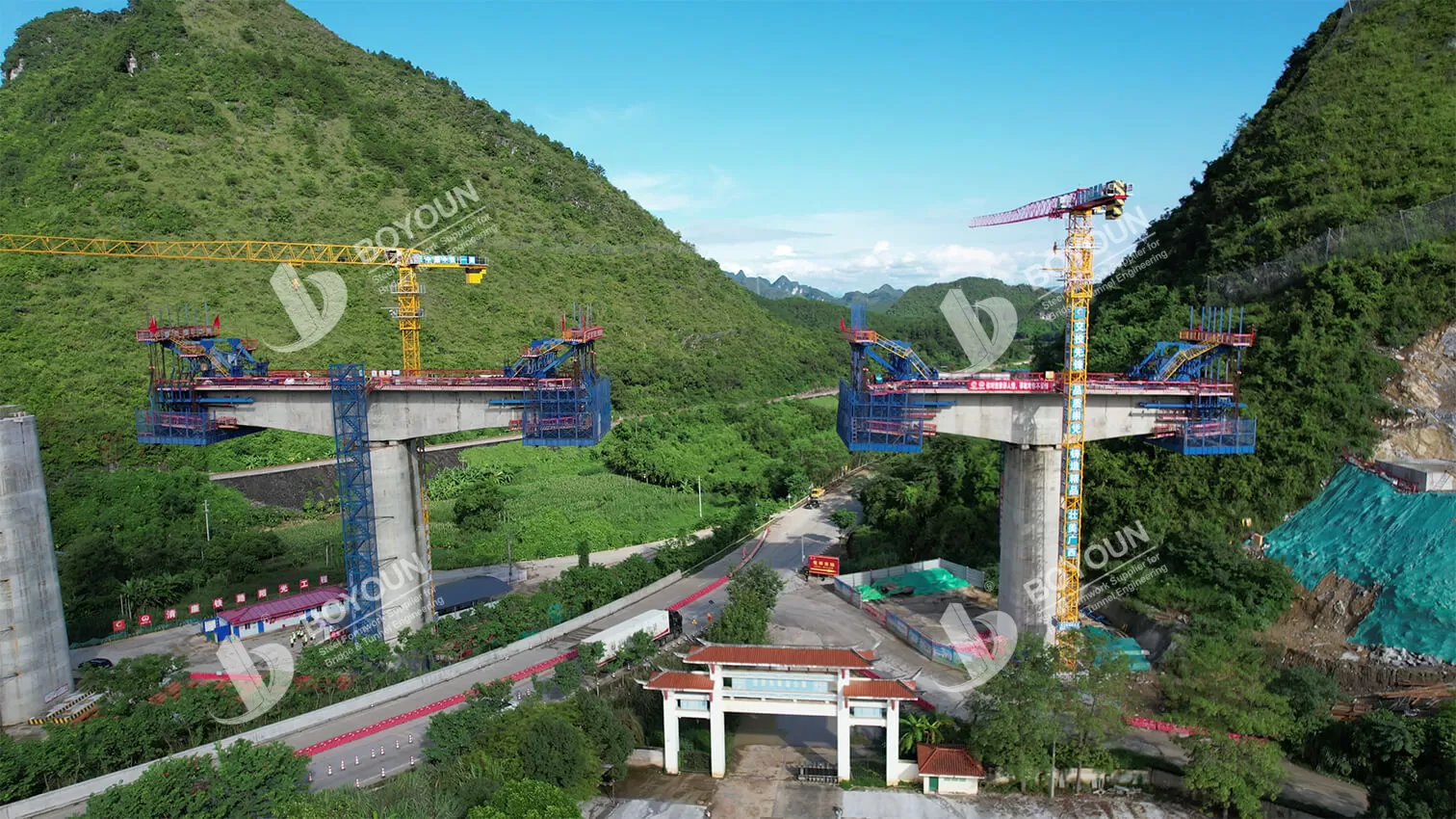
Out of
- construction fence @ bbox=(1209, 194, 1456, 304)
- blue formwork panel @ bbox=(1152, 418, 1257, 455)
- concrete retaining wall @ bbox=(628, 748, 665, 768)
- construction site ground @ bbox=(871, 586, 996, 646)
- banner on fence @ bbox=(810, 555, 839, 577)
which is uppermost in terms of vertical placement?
construction fence @ bbox=(1209, 194, 1456, 304)

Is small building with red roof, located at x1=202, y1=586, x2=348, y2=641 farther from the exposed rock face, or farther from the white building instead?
the exposed rock face

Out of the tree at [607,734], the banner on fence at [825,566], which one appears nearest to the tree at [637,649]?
the tree at [607,734]

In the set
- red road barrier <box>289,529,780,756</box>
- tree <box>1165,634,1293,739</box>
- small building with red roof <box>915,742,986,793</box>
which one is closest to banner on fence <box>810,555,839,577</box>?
red road barrier <box>289,529,780,756</box>

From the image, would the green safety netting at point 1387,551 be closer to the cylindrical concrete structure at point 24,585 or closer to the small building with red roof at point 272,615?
the small building with red roof at point 272,615

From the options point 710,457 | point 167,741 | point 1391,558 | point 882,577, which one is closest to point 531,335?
point 710,457

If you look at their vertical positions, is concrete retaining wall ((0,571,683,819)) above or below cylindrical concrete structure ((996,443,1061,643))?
below

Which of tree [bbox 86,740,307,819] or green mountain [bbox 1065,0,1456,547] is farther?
green mountain [bbox 1065,0,1456,547]
